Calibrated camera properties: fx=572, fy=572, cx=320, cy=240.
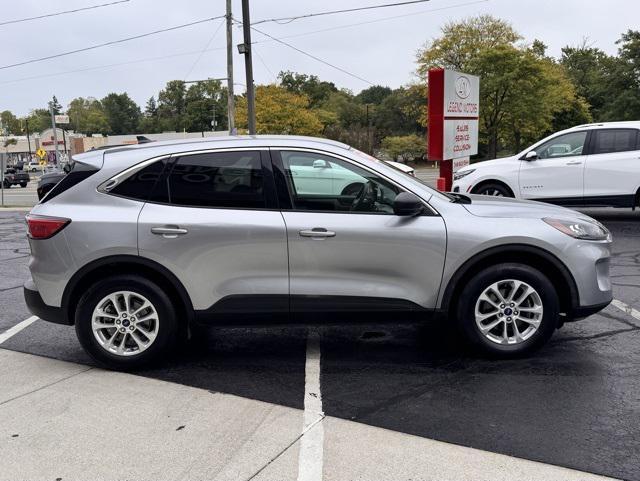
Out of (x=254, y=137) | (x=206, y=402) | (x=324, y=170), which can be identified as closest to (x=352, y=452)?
(x=206, y=402)

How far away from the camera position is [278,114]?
158 ft

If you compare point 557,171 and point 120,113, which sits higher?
point 120,113

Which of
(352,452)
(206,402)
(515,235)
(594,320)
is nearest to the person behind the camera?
(352,452)

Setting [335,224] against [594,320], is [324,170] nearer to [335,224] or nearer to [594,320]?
[335,224]

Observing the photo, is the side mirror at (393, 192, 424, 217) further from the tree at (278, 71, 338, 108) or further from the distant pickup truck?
the tree at (278, 71, 338, 108)

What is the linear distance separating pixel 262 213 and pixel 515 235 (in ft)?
6.15

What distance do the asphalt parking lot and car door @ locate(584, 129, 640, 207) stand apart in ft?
16.9

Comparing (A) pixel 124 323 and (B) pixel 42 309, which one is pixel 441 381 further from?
(B) pixel 42 309

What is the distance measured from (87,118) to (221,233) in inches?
6565

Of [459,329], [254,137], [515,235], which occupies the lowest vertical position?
[459,329]

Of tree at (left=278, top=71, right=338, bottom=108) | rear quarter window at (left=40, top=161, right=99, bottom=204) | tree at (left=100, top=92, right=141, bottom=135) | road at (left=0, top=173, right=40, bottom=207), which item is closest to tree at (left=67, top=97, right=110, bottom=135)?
tree at (left=100, top=92, right=141, bottom=135)

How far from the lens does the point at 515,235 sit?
421cm

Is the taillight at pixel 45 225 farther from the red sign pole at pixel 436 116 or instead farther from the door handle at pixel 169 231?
the red sign pole at pixel 436 116

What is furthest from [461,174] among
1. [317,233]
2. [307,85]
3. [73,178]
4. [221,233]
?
[307,85]
